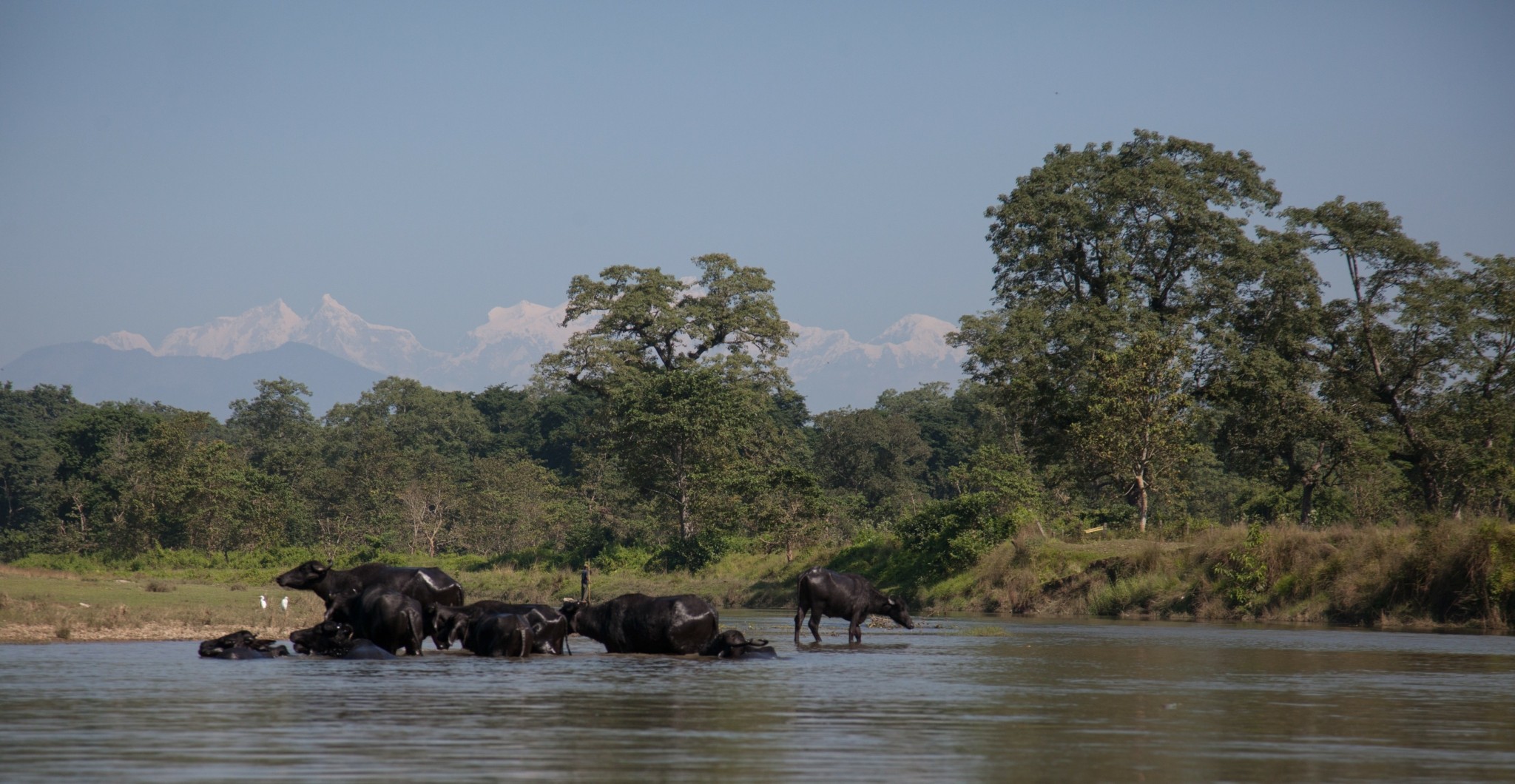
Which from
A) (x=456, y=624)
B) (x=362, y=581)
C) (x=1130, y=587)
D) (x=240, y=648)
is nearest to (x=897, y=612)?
(x=456, y=624)

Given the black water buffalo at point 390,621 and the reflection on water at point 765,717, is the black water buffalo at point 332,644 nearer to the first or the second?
the black water buffalo at point 390,621

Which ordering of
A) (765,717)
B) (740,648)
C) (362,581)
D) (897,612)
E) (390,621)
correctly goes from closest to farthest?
(765,717), (390,621), (740,648), (362,581), (897,612)

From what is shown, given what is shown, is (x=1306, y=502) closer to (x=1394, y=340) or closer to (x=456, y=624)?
(x=1394, y=340)

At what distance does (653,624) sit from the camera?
20.0 meters

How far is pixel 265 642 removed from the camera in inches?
728

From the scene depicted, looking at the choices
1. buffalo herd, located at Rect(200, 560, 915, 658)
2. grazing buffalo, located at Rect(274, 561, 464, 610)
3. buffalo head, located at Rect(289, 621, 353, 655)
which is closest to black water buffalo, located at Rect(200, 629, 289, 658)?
buffalo herd, located at Rect(200, 560, 915, 658)

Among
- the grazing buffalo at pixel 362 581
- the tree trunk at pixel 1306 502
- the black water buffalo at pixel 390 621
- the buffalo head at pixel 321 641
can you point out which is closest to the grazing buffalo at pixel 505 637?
the black water buffalo at pixel 390 621

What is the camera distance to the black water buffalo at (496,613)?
64.4 feet

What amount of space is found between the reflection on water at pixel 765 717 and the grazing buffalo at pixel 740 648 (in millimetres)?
263

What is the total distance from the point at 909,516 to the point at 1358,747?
34.4 metres

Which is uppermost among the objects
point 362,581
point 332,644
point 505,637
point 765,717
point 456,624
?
point 362,581

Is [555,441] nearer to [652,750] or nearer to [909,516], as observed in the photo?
[909,516]

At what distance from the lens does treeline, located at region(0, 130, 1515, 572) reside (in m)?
41.4

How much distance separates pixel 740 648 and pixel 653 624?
1474mm
